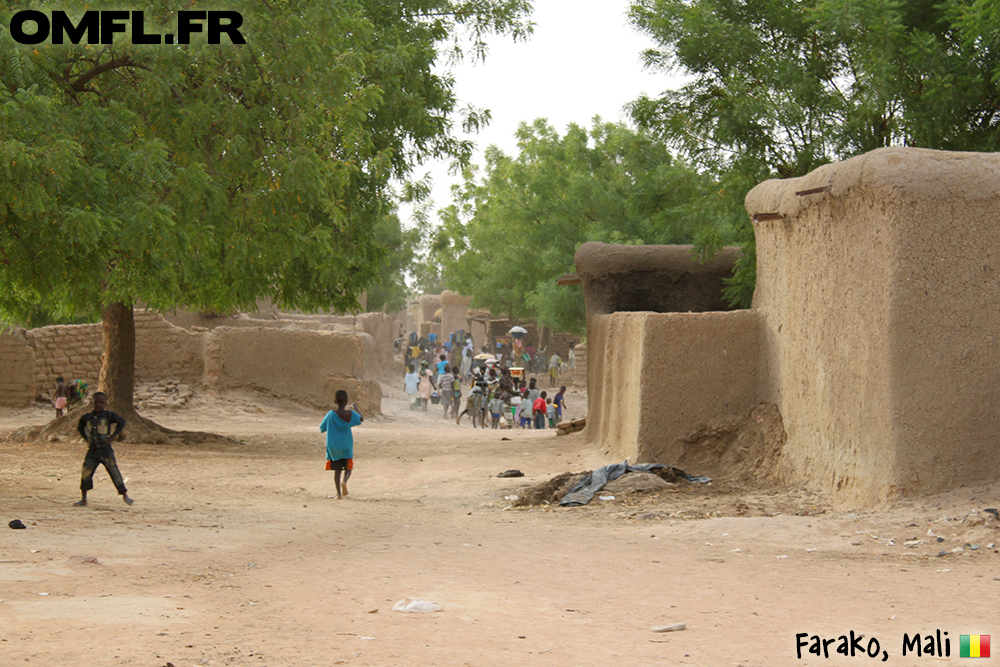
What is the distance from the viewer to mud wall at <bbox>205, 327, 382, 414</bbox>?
19656 millimetres

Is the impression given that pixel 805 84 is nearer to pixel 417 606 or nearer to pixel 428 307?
pixel 417 606

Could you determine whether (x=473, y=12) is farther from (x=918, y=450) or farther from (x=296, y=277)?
(x=918, y=450)

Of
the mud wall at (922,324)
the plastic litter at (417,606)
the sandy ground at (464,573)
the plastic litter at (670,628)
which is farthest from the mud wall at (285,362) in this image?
the plastic litter at (670,628)

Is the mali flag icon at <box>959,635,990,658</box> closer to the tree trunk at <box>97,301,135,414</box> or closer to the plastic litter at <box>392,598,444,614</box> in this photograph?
the plastic litter at <box>392,598,444,614</box>

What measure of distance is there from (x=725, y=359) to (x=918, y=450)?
3025 millimetres

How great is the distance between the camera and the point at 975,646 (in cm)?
477

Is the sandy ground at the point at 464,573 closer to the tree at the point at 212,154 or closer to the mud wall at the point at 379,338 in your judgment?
the tree at the point at 212,154

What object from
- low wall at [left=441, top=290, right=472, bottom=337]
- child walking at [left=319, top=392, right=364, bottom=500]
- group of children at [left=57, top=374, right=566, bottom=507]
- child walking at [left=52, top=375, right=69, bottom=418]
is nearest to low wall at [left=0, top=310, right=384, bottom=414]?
child walking at [left=52, top=375, right=69, bottom=418]

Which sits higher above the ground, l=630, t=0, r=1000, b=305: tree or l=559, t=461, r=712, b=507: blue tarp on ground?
l=630, t=0, r=1000, b=305: tree

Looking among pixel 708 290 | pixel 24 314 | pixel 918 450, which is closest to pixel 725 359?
pixel 918 450

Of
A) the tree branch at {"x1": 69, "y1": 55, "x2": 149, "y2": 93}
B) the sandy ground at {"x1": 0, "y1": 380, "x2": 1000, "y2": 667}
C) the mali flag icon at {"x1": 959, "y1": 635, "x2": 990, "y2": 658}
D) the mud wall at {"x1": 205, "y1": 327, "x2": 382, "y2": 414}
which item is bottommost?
the sandy ground at {"x1": 0, "y1": 380, "x2": 1000, "y2": 667}

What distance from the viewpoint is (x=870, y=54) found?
12.5m

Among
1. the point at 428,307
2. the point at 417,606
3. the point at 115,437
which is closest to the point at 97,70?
the point at 115,437

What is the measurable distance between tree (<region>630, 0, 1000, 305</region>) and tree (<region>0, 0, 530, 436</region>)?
3.86m
